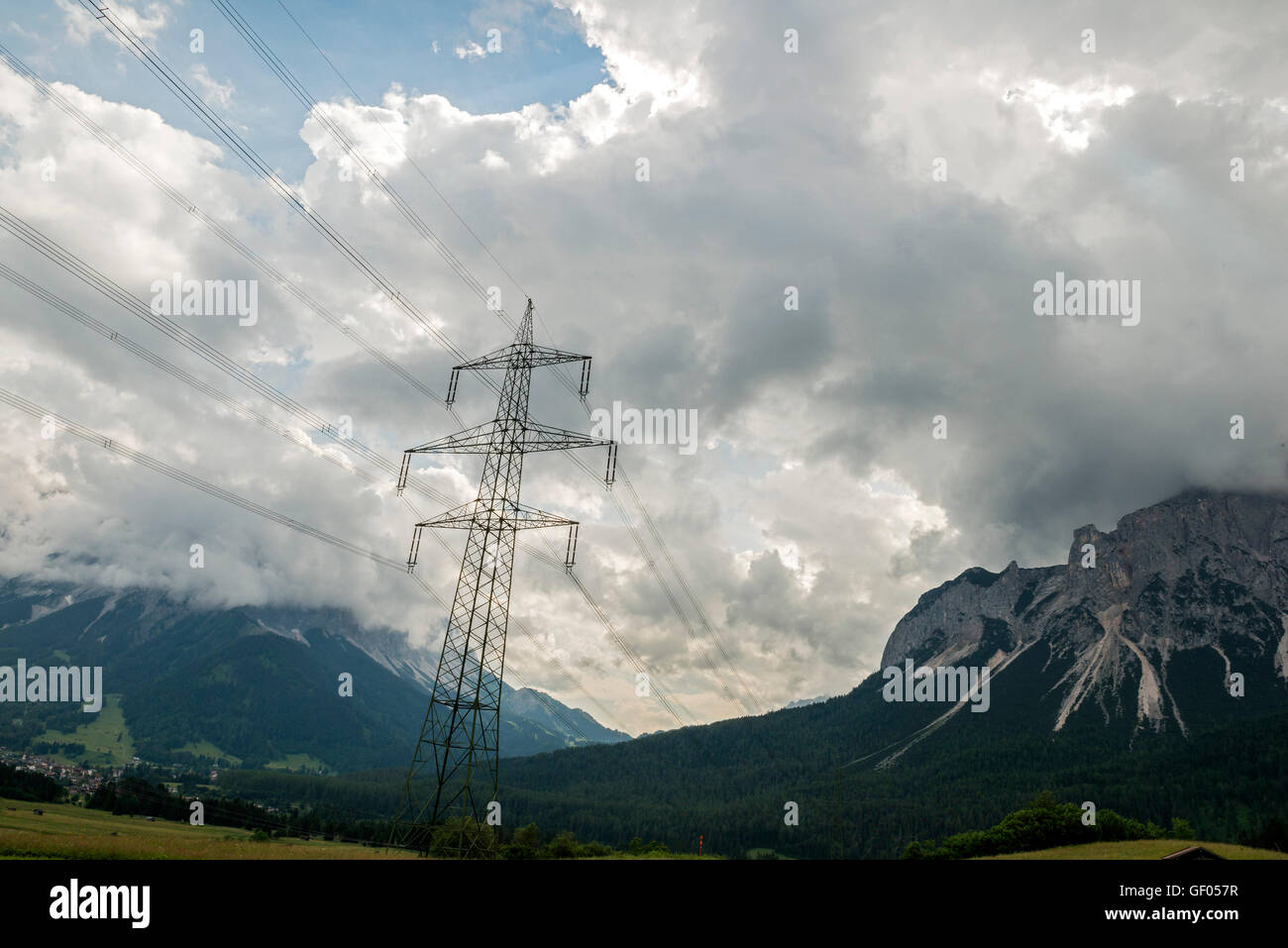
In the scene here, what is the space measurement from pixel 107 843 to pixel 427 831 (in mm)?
17385

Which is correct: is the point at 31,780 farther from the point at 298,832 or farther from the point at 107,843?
the point at 107,843

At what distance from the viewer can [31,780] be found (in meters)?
172

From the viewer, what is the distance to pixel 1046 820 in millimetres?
113688
